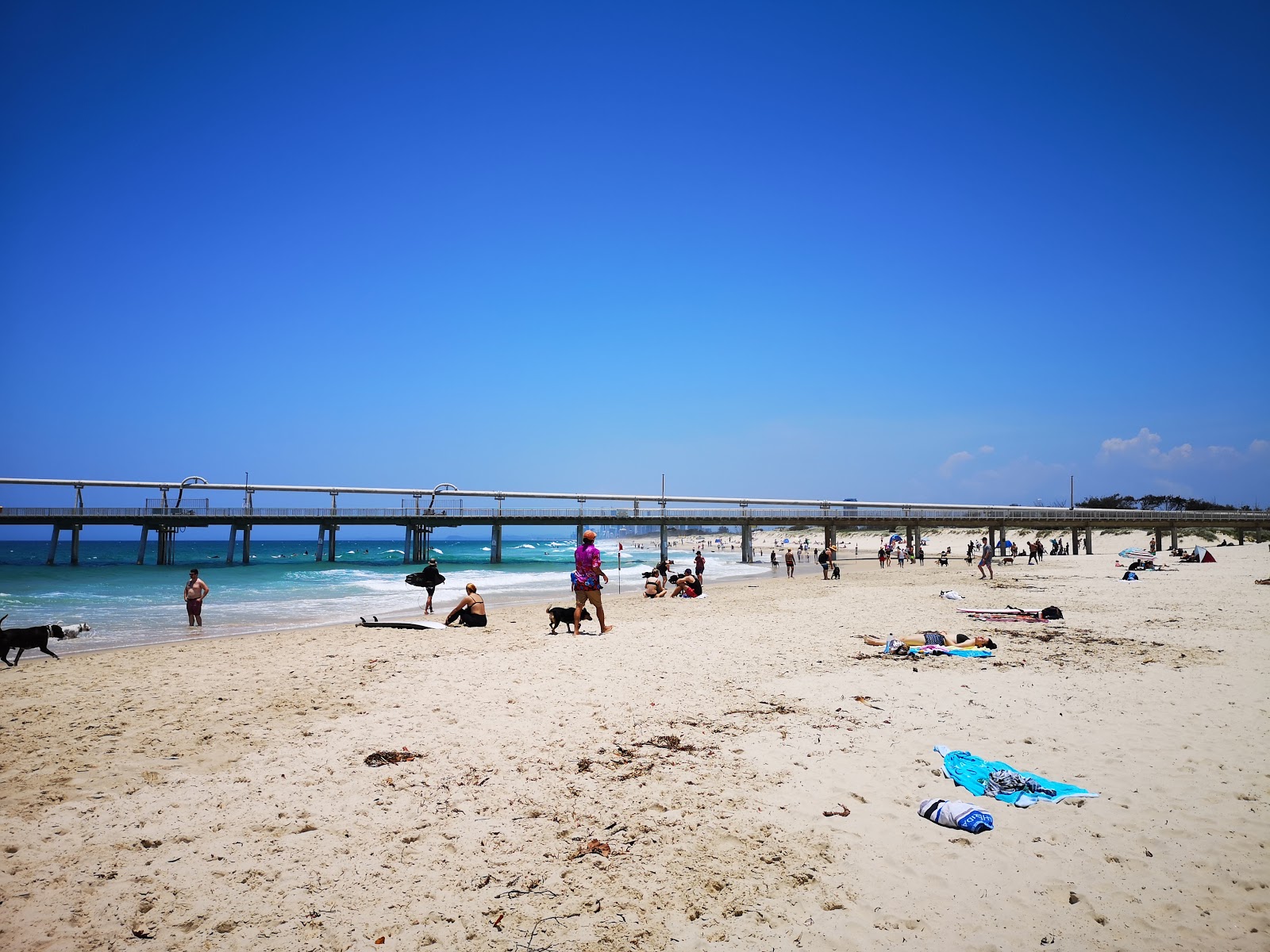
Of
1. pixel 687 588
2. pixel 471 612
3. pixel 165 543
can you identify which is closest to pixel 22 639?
pixel 471 612

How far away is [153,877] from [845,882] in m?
3.79

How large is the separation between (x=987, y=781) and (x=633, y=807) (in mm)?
2496

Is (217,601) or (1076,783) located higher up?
(1076,783)

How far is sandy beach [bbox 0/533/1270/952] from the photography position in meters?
3.19

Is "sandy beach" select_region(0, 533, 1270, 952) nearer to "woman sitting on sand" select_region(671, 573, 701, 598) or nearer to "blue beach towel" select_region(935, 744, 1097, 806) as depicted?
"blue beach towel" select_region(935, 744, 1097, 806)

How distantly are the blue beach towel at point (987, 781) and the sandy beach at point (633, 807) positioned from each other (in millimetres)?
115

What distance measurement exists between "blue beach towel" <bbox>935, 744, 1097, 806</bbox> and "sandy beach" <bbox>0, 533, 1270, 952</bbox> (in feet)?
0.38

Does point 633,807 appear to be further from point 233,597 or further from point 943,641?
point 233,597

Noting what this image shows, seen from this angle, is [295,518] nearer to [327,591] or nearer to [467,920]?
[327,591]

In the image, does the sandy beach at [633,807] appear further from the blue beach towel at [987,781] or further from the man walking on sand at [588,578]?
the man walking on sand at [588,578]

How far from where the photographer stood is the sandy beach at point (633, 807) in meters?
3.19

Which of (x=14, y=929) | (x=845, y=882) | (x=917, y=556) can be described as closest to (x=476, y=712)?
(x=14, y=929)

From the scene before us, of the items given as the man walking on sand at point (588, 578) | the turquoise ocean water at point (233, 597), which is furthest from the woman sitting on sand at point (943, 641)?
the turquoise ocean water at point (233, 597)

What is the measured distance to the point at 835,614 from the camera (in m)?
14.1
